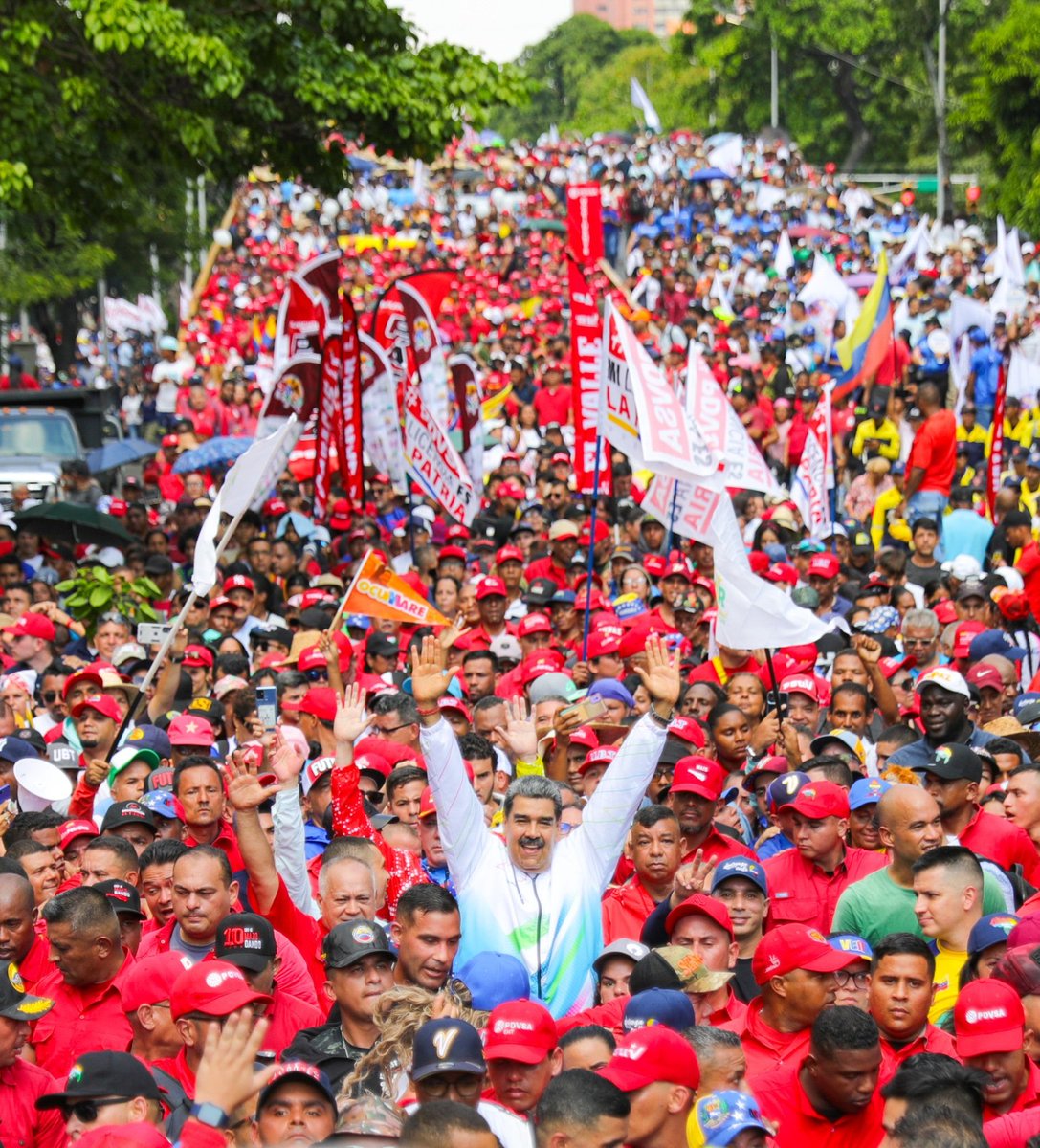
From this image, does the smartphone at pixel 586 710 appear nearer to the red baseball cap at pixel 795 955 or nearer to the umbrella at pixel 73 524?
the red baseball cap at pixel 795 955

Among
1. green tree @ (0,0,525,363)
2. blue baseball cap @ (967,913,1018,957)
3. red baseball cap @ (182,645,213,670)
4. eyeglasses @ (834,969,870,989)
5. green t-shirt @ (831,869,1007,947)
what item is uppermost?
green tree @ (0,0,525,363)

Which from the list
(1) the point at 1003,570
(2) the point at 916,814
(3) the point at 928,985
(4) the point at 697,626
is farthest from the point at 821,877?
(1) the point at 1003,570

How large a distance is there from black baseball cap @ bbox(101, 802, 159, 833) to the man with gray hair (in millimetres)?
1686

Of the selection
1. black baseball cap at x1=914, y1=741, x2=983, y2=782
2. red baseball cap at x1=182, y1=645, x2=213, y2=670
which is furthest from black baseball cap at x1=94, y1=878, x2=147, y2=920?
red baseball cap at x1=182, y1=645, x2=213, y2=670

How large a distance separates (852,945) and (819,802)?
1.39 metres

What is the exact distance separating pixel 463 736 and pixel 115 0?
8.27 meters

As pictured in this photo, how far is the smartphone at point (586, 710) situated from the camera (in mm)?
9039

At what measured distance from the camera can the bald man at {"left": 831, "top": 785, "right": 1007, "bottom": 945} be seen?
7.38 metres

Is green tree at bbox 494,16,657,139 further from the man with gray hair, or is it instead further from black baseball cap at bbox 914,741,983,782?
the man with gray hair

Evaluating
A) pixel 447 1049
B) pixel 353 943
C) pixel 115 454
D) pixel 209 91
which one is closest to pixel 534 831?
pixel 353 943

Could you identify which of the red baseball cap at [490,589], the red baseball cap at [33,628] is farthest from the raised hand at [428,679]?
the red baseball cap at [33,628]

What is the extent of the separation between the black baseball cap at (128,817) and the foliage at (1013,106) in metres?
24.0

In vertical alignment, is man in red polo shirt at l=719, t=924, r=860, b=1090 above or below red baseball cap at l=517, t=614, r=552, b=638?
above

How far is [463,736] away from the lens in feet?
31.6
